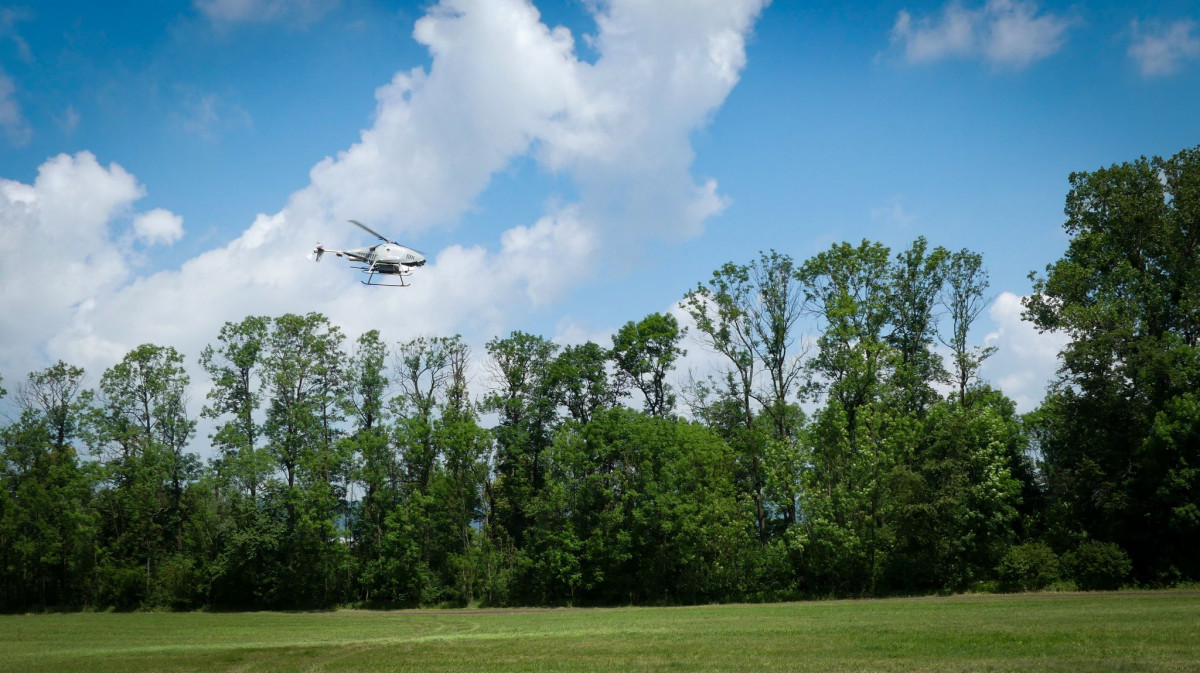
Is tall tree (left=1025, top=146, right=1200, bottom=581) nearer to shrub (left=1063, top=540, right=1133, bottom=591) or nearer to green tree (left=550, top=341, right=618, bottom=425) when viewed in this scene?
shrub (left=1063, top=540, right=1133, bottom=591)

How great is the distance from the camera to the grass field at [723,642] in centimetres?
1764

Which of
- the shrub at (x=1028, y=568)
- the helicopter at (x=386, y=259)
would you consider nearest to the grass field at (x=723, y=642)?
the shrub at (x=1028, y=568)

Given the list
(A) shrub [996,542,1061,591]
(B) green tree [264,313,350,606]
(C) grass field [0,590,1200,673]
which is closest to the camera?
(C) grass field [0,590,1200,673]

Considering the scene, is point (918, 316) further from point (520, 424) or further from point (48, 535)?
point (48, 535)

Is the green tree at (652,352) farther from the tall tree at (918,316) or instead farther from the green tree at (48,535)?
the green tree at (48,535)

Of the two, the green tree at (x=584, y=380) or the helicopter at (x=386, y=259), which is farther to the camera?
the green tree at (x=584, y=380)

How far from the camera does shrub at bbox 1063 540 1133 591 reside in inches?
1491

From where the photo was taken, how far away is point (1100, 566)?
38156 mm

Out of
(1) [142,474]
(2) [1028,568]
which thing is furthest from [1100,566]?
(1) [142,474]

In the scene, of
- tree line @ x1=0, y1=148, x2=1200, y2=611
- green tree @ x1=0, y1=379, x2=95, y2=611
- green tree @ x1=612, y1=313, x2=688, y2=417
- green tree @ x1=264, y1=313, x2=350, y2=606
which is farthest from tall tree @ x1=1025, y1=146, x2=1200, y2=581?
green tree @ x1=0, y1=379, x2=95, y2=611

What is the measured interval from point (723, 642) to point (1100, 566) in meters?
25.1

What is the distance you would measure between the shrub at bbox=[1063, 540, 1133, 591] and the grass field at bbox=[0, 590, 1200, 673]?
3329 mm

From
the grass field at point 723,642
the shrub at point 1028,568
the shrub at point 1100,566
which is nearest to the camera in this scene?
the grass field at point 723,642

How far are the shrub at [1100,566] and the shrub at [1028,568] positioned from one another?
0.91 m
